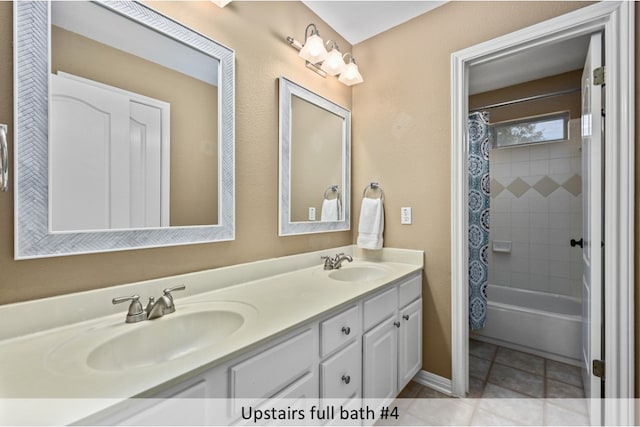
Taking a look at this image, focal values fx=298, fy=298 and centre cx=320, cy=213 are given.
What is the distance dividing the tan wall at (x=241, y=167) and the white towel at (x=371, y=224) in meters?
0.26

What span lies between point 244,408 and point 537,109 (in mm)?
3199

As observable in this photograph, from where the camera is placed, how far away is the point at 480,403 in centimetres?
171

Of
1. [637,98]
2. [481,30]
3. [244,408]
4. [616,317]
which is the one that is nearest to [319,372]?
[244,408]

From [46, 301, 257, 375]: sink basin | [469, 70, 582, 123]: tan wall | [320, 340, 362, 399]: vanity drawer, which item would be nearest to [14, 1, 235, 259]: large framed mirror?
[46, 301, 257, 375]: sink basin

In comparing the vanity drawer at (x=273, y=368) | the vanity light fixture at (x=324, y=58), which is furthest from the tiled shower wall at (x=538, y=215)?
the vanity drawer at (x=273, y=368)

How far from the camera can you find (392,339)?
1559mm

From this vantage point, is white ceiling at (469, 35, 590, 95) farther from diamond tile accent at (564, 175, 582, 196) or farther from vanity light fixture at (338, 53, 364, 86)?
diamond tile accent at (564, 175, 582, 196)

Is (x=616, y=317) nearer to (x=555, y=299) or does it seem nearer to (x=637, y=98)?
(x=637, y=98)

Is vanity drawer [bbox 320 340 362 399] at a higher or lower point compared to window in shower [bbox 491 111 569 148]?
lower

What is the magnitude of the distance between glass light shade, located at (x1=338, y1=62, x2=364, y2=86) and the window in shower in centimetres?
168

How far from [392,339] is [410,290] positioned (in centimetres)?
32

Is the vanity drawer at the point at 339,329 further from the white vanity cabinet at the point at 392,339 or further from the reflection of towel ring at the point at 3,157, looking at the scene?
the reflection of towel ring at the point at 3,157

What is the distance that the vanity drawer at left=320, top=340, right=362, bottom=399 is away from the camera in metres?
1.12

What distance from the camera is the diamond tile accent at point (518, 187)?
286cm
